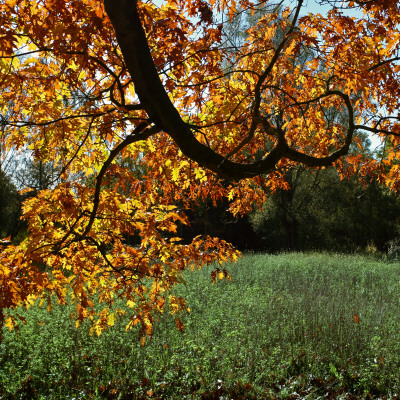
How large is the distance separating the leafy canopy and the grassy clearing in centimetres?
74

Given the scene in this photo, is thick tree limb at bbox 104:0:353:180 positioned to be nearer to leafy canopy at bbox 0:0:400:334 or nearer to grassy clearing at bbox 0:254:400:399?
leafy canopy at bbox 0:0:400:334

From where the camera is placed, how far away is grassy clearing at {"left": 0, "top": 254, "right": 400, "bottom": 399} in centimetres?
404

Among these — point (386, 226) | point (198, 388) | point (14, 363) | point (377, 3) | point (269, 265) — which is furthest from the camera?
point (386, 226)

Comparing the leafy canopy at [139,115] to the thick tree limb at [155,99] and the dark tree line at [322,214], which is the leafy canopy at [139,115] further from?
the dark tree line at [322,214]

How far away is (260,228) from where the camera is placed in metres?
20.4

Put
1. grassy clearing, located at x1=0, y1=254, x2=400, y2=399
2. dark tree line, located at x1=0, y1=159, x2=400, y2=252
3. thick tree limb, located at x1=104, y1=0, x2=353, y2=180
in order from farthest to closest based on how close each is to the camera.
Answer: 1. dark tree line, located at x1=0, y1=159, x2=400, y2=252
2. grassy clearing, located at x1=0, y1=254, x2=400, y2=399
3. thick tree limb, located at x1=104, y1=0, x2=353, y2=180

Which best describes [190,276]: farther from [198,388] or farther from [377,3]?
[377,3]

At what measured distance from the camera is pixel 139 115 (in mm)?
3617

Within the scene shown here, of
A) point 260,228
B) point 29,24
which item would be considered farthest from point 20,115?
point 260,228

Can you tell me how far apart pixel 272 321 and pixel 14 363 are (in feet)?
11.0

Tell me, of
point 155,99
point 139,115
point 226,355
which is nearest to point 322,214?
point 226,355

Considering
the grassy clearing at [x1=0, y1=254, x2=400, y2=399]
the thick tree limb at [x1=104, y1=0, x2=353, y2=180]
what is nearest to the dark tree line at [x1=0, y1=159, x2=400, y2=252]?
the grassy clearing at [x1=0, y1=254, x2=400, y2=399]

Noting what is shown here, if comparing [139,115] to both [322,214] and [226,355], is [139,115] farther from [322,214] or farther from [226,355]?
[322,214]

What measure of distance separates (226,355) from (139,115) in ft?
9.27
